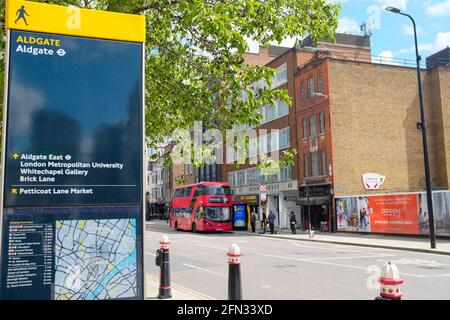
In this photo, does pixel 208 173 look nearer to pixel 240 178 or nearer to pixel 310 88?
pixel 240 178

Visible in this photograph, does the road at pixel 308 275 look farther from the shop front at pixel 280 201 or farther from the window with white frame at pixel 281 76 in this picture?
the window with white frame at pixel 281 76

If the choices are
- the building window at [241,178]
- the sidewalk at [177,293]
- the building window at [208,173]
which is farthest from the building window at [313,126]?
the sidewalk at [177,293]

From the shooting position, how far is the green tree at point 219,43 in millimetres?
8531

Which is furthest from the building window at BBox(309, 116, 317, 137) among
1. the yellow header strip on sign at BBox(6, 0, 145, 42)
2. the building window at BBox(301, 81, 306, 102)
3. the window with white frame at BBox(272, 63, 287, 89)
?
the yellow header strip on sign at BBox(6, 0, 145, 42)

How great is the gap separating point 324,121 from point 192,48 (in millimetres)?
26900

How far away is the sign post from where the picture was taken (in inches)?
179

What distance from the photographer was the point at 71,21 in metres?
4.88

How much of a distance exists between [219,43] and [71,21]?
160 inches

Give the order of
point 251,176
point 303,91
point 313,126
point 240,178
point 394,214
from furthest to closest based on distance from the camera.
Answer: point 240,178, point 251,176, point 303,91, point 313,126, point 394,214

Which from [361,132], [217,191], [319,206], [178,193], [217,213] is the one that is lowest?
[217,213]

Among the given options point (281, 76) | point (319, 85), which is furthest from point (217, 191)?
point (281, 76)

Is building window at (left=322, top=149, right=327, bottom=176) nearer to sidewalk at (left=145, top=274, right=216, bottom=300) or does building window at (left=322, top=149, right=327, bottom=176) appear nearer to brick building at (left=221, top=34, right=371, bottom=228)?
brick building at (left=221, top=34, right=371, bottom=228)

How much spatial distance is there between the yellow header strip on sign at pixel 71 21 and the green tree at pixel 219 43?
3.09 m

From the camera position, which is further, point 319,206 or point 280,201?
point 280,201
